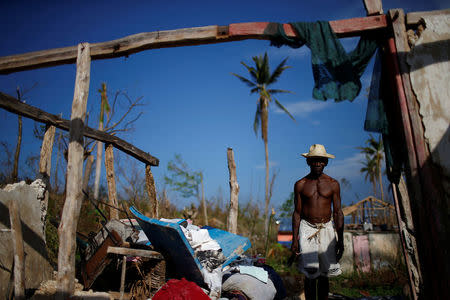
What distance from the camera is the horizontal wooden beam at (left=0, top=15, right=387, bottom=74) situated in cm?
424

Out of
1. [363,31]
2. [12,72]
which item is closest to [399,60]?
[363,31]

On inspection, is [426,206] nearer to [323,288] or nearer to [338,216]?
[338,216]

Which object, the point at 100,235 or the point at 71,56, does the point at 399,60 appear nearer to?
the point at 71,56

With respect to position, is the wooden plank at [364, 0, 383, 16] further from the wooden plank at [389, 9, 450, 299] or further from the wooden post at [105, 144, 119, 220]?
the wooden post at [105, 144, 119, 220]

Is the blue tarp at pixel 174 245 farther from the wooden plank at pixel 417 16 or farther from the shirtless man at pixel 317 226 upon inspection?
the wooden plank at pixel 417 16

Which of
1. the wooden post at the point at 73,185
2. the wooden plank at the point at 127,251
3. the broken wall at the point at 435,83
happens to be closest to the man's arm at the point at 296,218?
the broken wall at the point at 435,83

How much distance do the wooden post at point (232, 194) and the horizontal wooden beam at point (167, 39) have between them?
407 cm

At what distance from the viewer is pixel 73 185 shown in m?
4.11

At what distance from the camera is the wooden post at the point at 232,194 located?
788cm

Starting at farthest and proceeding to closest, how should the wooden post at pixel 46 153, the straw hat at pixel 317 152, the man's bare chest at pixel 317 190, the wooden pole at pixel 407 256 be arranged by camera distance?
1. the wooden post at pixel 46 153
2. the straw hat at pixel 317 152
3. the man's bare chest at pixel 317 190
4. the wooden pole at pixel 407 256

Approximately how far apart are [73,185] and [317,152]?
3580 millimetres

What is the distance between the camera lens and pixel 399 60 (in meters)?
4.07

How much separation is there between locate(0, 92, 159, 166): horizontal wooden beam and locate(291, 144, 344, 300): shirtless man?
3.76m

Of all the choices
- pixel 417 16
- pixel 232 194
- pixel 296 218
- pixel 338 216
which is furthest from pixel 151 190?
pixel 417 16
